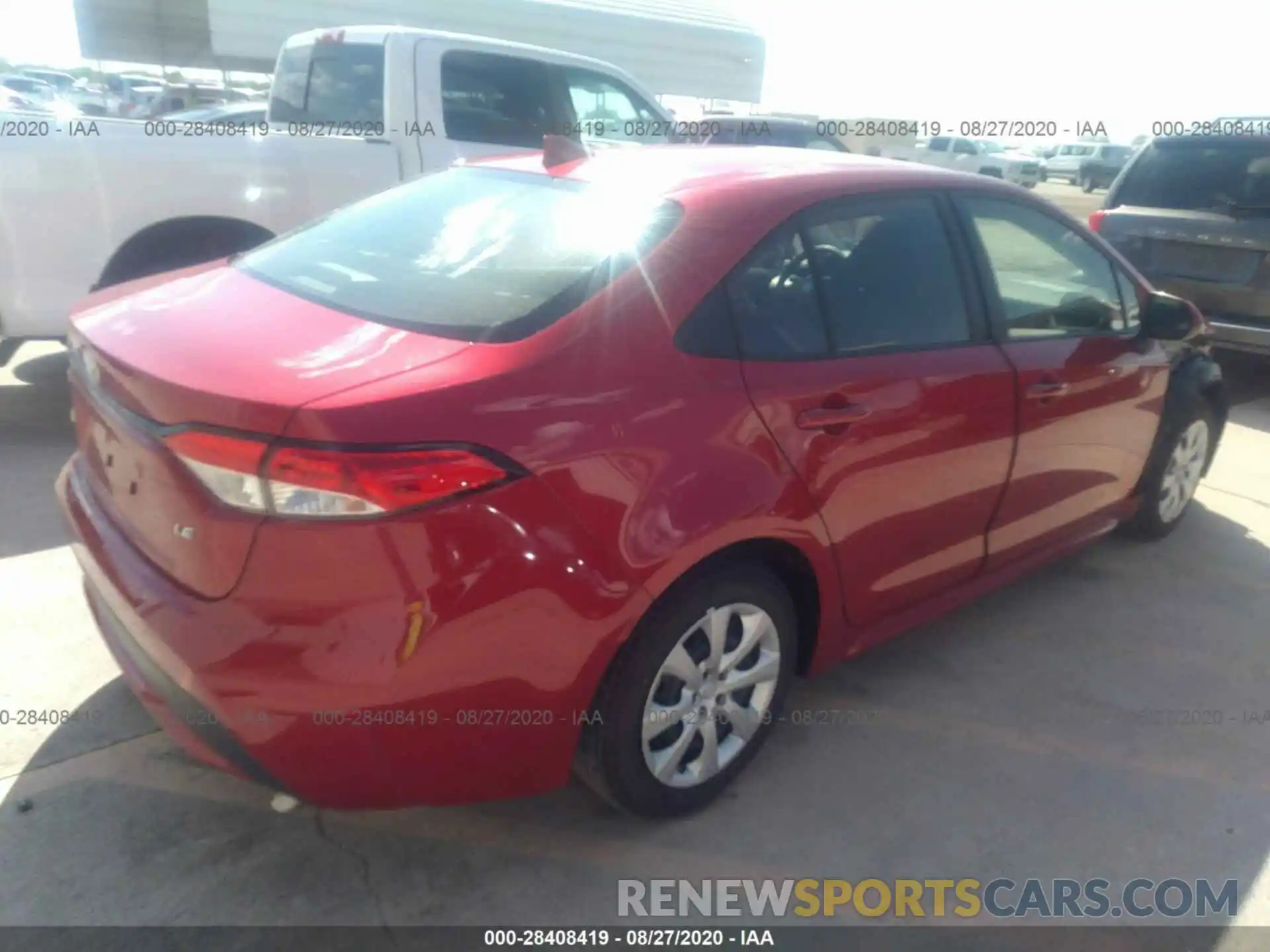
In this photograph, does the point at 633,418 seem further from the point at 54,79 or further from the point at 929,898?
the point at 54,79

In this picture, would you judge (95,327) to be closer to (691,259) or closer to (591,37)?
(691,259)

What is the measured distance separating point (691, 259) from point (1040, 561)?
1.99 metres

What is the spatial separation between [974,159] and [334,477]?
102ft

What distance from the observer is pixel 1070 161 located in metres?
35.5

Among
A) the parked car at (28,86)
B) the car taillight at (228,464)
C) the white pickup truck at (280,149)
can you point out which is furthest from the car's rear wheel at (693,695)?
the parked car at (28,86)

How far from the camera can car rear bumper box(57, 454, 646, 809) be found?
1.91 m

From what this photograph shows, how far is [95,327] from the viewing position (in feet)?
8.00

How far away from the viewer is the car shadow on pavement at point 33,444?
3.86m

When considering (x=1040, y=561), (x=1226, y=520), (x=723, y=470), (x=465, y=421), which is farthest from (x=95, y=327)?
(x=1226, y=520)

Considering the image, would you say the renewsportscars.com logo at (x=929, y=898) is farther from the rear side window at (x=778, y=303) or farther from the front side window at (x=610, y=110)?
the front side window at (x=610, y=110)

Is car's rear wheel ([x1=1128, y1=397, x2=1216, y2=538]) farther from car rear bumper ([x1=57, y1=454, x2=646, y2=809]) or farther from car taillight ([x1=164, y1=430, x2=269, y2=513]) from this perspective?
car taillight ([x1=164, y1=430, x2=269, y2=513])

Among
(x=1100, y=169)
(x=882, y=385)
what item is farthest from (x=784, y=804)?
(x=1100, y=169)

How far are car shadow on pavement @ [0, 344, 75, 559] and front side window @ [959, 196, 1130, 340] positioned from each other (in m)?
2.88

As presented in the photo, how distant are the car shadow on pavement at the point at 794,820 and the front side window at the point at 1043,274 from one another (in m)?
1.15
